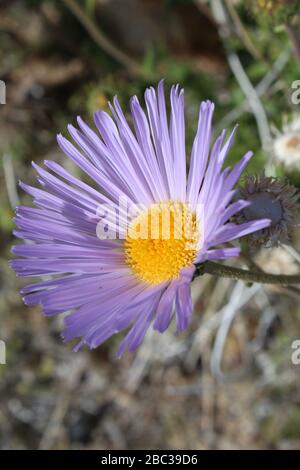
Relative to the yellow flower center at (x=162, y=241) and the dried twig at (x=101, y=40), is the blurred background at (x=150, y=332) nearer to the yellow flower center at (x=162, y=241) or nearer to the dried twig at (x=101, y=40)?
the dried twig at (x=101, y=40)

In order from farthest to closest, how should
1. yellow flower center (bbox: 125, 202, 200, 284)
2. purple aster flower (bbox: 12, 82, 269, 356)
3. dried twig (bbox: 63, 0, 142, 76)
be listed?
dried twig (bbox: 63, 0, 142, 76) < yellow flower center (bbox: 125, 202, 200, 284) < purple aster flower (bbox: 12, 82, 269, 356)

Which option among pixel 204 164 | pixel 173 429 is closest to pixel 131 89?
pixel 204 164

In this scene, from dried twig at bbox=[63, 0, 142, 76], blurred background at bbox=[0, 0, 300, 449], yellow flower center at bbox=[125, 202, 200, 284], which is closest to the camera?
yellow flower center at bbox=[125, 202, 200, 284]

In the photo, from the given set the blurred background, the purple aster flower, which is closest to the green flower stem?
the purple aster flower

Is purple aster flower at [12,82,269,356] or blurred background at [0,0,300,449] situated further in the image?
blurred background at [0,0,300,449]

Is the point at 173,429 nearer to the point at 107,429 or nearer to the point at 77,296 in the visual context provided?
the point at 107,429

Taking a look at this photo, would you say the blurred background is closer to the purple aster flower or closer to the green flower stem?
the purple aster flower

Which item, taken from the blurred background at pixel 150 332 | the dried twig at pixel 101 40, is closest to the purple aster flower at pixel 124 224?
the blurred background at pixel 150 332

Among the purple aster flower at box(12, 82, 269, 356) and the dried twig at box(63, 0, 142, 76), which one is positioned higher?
the dried twig at box(63, 0, 142, 76)

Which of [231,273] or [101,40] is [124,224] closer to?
[231,273]
